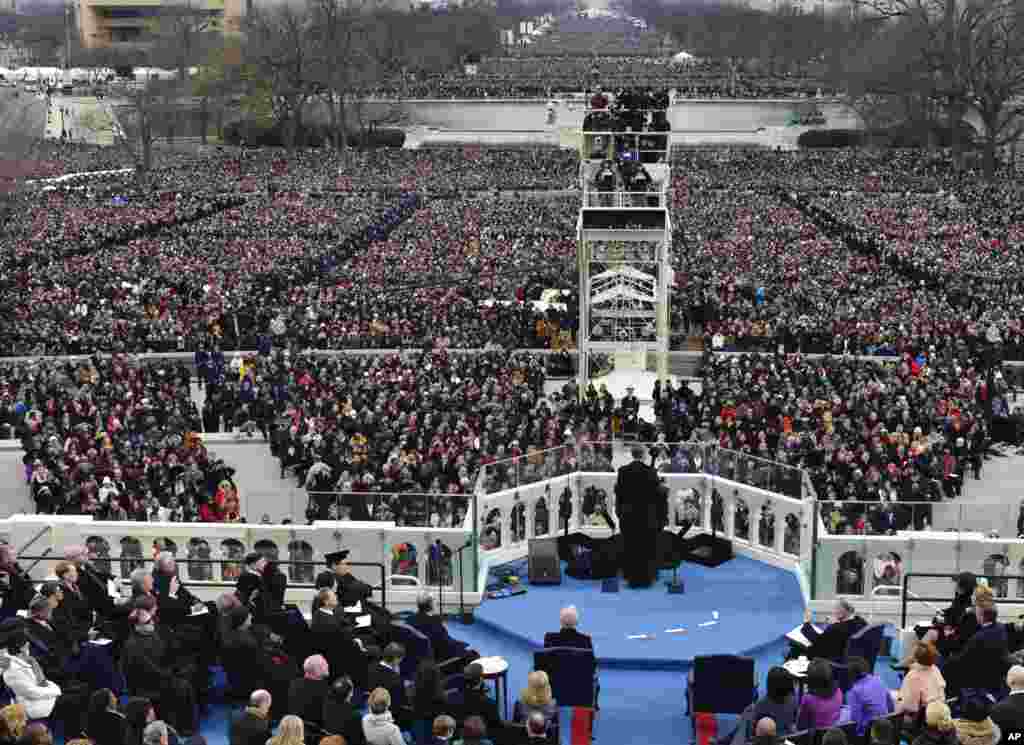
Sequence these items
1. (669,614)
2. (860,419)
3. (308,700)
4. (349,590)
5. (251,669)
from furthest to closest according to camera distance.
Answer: (860,419), (669,614), (349,590), (251,669), (308,700)

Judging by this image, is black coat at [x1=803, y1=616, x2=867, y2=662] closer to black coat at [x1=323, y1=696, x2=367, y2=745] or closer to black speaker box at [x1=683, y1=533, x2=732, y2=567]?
black speaker box at [x1=683, y1=533, x2=732, y2=567]

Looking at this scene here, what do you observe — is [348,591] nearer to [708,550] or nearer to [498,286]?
[708,550]

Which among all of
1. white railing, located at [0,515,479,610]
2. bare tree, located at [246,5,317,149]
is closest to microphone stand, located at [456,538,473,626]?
white railing, located at [0,515,479,610]

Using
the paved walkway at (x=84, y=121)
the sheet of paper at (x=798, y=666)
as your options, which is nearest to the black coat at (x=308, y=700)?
the sheet of paper at (x=798, y=666)

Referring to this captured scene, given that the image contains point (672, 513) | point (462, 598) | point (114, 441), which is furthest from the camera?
point (114, 441)

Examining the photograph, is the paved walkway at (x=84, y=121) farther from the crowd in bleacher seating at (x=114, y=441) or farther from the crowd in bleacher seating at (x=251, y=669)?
the crowd in bleacher seating at (x=251, y=669)

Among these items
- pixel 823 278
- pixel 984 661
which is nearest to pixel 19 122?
pixel 823 278

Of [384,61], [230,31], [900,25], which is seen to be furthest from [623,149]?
[230,31]
